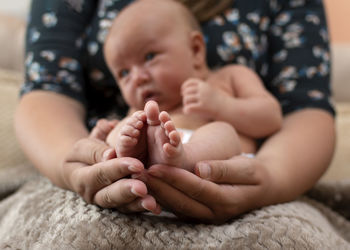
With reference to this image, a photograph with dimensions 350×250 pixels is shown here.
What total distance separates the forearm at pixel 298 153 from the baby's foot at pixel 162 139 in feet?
0.70

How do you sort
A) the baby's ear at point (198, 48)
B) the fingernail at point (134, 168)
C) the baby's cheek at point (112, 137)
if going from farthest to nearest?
the baby's ear at point (198, 48) → the baby's cheek at point (112, 137) → the fingernail at point (134, 168)

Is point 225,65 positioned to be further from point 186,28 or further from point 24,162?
point 24,162

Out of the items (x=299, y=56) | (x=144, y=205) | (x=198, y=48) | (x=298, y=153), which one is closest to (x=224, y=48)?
(x=198, y=48)

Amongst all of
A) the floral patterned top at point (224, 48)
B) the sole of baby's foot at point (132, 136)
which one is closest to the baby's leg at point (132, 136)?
the sole of baby's foot at point (132, 136)

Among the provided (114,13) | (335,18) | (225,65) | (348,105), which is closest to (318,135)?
(225,65)

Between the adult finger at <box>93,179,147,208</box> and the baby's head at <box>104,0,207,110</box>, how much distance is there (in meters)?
0.29

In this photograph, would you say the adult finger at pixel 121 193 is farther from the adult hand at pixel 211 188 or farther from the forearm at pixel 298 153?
the forearm at pixel 298 153

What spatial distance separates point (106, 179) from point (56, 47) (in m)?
0.56

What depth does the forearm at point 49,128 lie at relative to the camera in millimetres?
658

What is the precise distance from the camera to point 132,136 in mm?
413

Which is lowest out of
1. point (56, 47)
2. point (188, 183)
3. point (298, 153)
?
point (298, 153)

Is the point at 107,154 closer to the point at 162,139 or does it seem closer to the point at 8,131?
the point at 162,139

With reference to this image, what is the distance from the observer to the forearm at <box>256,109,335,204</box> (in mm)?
605

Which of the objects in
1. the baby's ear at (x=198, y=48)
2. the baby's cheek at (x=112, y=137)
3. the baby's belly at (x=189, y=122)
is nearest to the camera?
the baby's cheek at (x=112, y=137)
